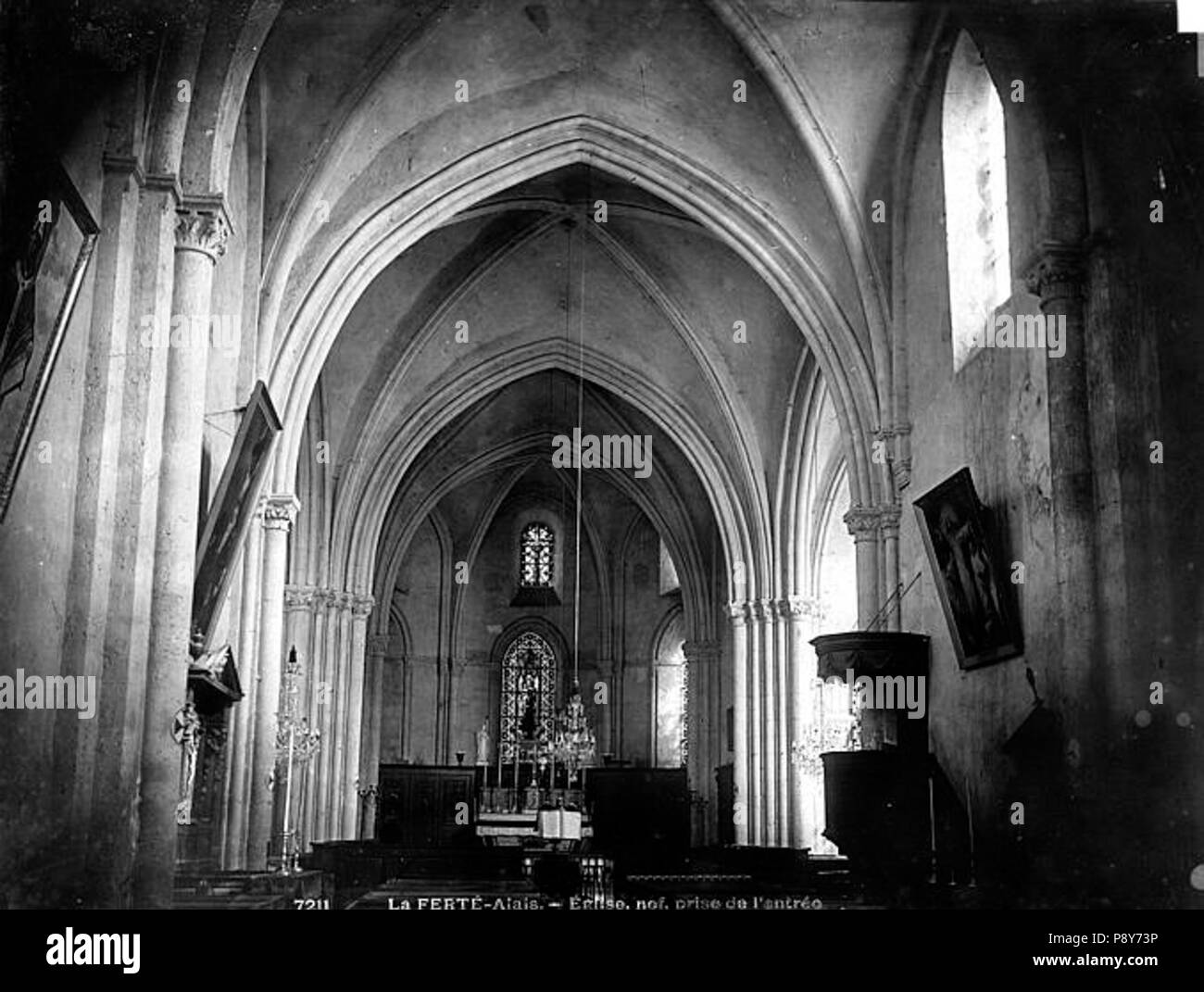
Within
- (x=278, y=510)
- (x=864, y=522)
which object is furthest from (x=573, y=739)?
(x=864, y=522)

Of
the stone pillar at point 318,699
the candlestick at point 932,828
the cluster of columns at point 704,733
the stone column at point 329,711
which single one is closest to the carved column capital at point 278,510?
the stone pillar at point 318,699

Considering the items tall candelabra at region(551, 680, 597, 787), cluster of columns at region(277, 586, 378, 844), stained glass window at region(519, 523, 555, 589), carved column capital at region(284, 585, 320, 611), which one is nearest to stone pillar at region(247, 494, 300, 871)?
cluster of columns at region(277, 586, 378, 844)

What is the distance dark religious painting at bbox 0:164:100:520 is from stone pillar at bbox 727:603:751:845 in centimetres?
1736

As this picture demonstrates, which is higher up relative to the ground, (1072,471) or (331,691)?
(1072,471)

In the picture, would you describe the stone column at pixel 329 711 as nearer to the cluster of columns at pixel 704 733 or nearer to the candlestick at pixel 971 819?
the cluster of columns at pixel 704 733

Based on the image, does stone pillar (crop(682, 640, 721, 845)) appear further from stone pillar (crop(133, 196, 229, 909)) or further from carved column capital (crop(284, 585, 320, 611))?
stone pillar (crop(133, 196, 229, 909))

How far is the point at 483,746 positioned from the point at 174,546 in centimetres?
2269

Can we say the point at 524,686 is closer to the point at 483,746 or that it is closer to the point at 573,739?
the point at 483,746

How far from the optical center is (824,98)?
1585 cm

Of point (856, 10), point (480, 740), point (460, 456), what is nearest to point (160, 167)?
point (856, 10)

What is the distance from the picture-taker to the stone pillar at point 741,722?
2408 cm

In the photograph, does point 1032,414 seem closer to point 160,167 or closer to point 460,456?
point 160,167

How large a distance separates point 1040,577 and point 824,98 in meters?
6.33

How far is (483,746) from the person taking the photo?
1276 inches
